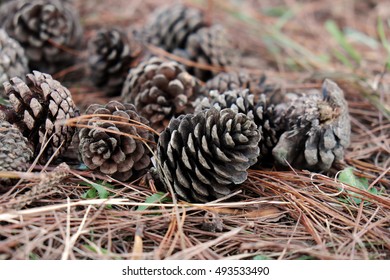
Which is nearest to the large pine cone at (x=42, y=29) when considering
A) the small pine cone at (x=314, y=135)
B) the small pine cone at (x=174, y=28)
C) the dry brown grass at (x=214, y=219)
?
the small pine cone at (x=174, y=28)

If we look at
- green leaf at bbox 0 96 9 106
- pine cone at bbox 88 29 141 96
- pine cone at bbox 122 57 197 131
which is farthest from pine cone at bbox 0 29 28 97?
pine cone at bbox 122 57 197 131

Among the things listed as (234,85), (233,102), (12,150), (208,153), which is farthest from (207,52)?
(12,150)

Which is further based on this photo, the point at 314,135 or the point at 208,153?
the point at 314,135

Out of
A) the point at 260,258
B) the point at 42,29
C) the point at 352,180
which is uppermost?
the point at 42,29

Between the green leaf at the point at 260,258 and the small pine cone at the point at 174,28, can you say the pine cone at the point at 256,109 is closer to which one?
the green leaf at the point at 260,258

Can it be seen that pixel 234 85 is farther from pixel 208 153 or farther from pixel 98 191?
pixel 98 191

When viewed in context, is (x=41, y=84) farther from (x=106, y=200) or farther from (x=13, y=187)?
(x=106, y=200)
